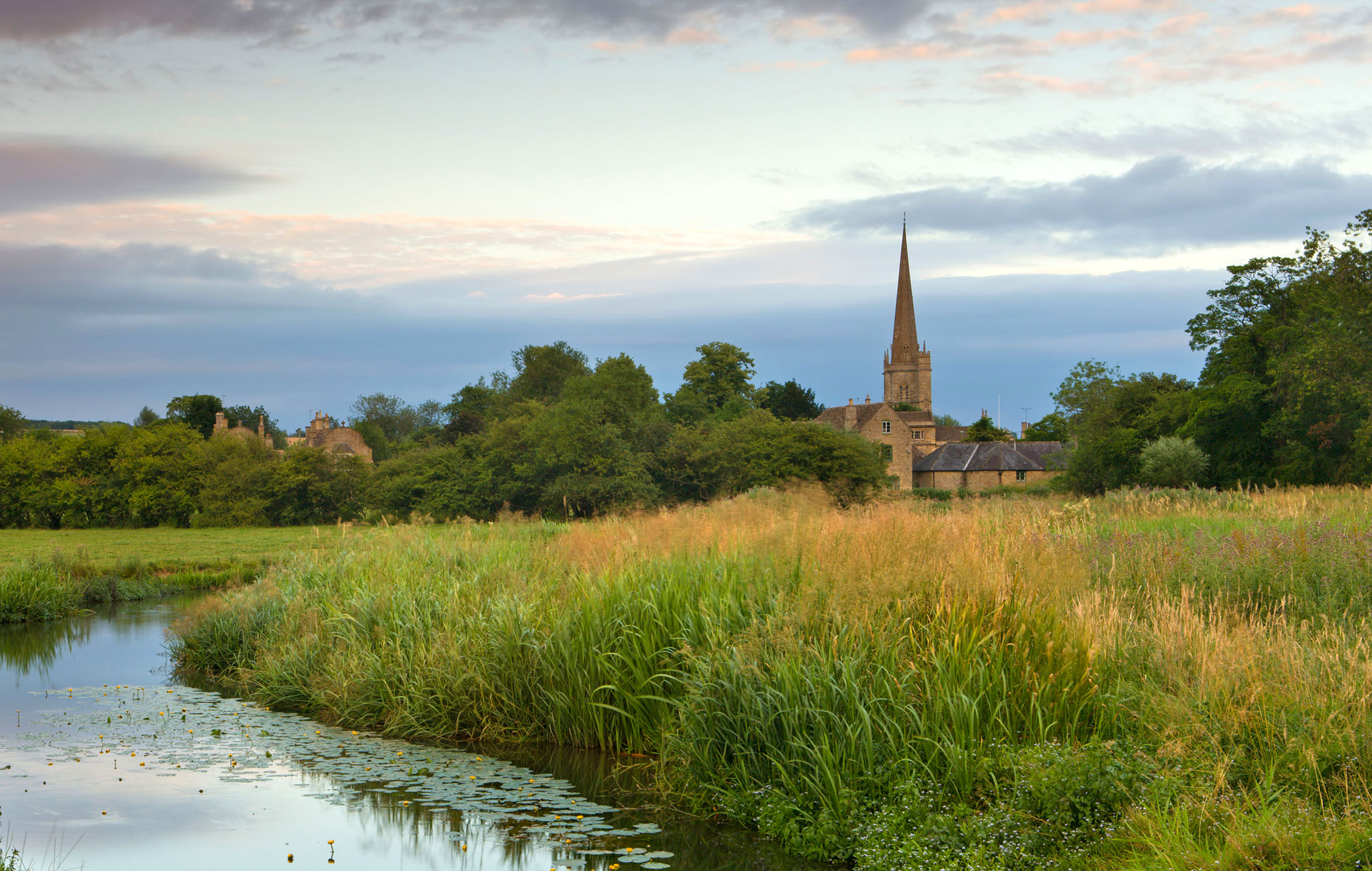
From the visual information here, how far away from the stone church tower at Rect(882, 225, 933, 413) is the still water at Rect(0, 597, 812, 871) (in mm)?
110685

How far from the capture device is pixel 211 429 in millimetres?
80688

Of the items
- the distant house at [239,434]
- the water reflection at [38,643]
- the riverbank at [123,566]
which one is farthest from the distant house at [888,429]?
the water reflection at [38,643]

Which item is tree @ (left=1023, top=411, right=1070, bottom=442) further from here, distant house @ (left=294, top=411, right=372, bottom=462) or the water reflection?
the water reflection

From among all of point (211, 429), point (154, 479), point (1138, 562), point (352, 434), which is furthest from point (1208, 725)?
point (211, 429)

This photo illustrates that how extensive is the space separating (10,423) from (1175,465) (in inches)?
3431

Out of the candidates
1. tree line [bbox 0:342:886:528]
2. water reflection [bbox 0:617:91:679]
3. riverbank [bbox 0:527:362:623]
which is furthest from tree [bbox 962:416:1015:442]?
water reflection [bbox 0:617:91:679]

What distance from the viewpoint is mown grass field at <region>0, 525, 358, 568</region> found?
85.1ft

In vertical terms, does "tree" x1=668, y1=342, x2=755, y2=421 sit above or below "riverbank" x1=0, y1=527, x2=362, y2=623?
above

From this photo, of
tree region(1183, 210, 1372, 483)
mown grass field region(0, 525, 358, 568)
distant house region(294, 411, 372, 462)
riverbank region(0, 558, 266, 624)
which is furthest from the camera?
distant house region(294, 411, 372, 462)

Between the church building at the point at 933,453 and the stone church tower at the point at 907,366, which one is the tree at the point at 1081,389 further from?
the stone church tower at the point at 907,366

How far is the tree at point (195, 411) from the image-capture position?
79.6 m

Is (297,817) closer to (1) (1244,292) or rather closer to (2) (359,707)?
(2) (359,707)

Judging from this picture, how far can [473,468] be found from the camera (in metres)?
51.6

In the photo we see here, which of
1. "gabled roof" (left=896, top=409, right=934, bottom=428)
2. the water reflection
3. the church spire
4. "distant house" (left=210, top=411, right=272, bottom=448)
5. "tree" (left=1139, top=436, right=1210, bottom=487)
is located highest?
the church spire
